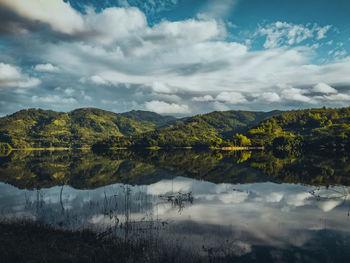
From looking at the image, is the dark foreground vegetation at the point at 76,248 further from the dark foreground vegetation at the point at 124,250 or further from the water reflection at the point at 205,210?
the water reflection at the point at 205,210

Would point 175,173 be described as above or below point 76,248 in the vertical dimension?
below

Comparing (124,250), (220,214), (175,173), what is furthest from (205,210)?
(175,173)

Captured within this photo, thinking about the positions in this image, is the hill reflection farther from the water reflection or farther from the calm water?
the water reflection

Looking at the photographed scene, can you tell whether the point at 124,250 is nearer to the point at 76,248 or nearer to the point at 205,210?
the point at 76,248

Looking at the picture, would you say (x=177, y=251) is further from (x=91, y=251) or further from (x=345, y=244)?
(x=345, y=244)

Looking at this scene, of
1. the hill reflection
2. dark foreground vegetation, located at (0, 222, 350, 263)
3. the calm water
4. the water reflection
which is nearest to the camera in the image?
dark foreground vegetation, located at (0, 222, 350, 263)

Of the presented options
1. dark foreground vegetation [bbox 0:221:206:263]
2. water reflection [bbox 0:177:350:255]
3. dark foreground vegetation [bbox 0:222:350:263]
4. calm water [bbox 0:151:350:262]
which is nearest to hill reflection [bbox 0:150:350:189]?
calm water [bbox 0:151:350:262]

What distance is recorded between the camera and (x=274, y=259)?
49.9 feet

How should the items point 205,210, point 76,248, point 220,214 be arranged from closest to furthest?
point 76,248
point 220,214
point 205,210

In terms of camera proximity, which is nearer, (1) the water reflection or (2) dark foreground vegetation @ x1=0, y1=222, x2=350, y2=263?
(2) dark foreground vegetation @ x1=0, y1=222, x2=350, y2=263

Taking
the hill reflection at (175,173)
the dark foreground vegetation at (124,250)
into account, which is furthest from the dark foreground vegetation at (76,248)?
the hill reflection at (175,173)

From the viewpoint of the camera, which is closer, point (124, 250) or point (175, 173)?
point (124, 250)

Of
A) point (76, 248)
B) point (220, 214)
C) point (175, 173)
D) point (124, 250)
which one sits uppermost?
point (76, 248)

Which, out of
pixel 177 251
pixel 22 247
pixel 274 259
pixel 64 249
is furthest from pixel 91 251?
pixel 274 259
